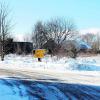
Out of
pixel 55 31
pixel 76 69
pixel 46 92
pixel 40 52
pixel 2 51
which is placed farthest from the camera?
pixel 55 31

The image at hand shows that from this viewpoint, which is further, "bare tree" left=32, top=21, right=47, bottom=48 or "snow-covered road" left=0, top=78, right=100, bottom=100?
"bare tree" left=32, top=21, right=47, bottom=48

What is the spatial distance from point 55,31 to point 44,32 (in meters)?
2.97

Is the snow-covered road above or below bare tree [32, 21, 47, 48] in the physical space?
below

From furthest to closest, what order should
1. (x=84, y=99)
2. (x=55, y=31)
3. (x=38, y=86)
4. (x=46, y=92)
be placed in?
1. (x=55, y=31)
2. (x=38, y=86)
3. (x=46, y=92)
4. (x=84, y=99)

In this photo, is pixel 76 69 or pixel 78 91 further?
pixel 76 69

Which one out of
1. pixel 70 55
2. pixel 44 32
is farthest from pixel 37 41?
pixel 70 55

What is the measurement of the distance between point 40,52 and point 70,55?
321 inches

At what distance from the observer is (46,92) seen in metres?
11.9

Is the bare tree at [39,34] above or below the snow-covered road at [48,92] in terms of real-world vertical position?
above

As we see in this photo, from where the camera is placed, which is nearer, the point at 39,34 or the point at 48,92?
the point at 48,92

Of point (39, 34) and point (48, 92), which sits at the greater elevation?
point (39, 34)

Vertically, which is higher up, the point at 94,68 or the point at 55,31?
the point at 55,31

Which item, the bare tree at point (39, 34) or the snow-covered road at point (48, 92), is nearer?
the snow-covered road at point (48, 92)

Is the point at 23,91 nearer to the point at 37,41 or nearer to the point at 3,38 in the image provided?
the point at 3,38
